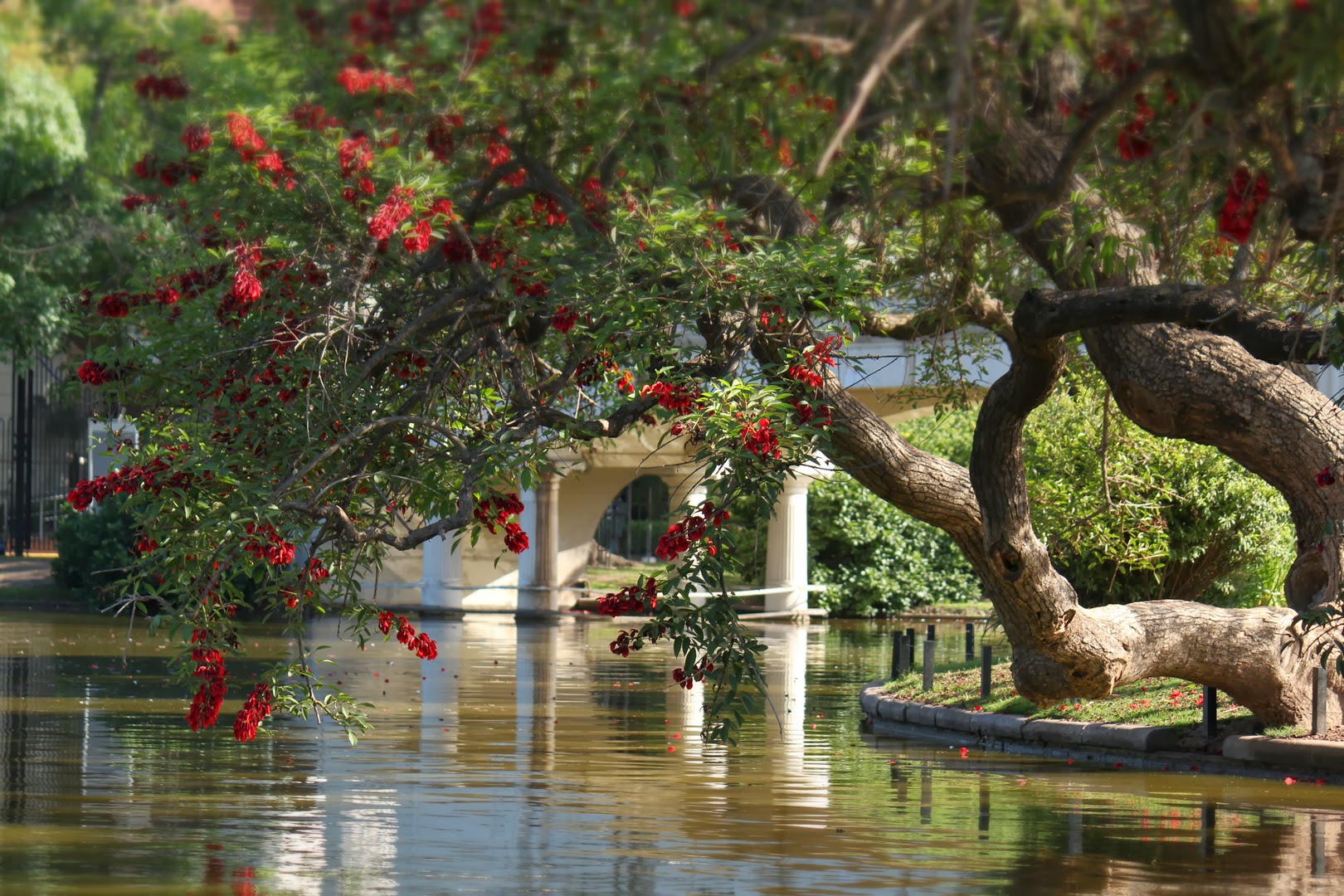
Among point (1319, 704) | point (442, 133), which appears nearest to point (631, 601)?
point (442, 133)

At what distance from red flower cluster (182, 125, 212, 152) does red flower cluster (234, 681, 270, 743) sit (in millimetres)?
2318

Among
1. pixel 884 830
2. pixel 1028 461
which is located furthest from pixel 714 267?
pixel 1028 461

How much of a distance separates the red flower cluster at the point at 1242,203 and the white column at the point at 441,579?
A: 27.6m

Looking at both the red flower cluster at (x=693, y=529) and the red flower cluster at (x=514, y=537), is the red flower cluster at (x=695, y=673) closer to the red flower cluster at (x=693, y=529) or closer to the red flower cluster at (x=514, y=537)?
the red flower cluster at (x=693, y=529)

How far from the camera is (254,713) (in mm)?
8094

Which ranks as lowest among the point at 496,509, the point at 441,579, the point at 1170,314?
the point at 441,579

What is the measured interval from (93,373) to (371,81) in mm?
2543

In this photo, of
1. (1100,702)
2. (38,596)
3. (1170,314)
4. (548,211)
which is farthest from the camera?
(38,596)

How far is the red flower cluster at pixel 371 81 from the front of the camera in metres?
6.69

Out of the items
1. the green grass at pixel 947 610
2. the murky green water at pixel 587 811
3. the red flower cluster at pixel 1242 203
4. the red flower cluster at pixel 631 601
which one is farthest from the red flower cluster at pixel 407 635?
the green grass at pixel 947 610

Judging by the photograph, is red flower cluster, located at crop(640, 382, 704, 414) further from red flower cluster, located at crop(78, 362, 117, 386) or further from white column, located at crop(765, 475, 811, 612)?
white column, located at crop(765, 475, 811, 612)

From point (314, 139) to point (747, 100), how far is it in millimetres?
2452

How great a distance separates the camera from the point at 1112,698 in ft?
51.9

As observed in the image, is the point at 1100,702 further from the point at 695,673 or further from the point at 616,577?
the point at 616,577
